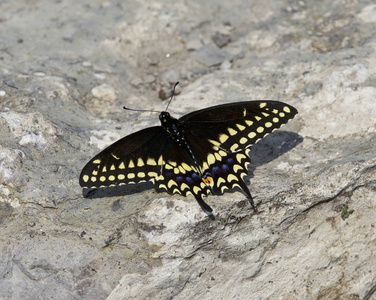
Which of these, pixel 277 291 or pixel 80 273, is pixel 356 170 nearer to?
pixel 277 291

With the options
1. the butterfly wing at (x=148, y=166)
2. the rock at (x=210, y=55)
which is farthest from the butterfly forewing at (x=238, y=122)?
the rock at (x=210, y=55)

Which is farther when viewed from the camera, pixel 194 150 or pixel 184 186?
pixel 194 150

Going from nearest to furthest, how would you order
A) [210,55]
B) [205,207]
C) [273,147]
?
[205,207], [273,147], [210,55]

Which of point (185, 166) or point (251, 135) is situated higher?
point (251, 135)

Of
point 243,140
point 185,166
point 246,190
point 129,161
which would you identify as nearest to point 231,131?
point 243,140

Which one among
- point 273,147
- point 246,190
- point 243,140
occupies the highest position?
point 243,140

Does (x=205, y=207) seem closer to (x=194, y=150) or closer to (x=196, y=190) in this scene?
(x=196, y=190)

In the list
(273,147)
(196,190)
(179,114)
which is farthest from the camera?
(179,114)

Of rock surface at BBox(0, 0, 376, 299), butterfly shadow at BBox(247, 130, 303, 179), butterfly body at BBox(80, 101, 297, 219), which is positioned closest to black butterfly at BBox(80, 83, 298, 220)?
butterfly body at BBox(80, 101, 297, 219)

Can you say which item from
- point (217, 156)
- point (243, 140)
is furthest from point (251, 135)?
point (217, 156)
